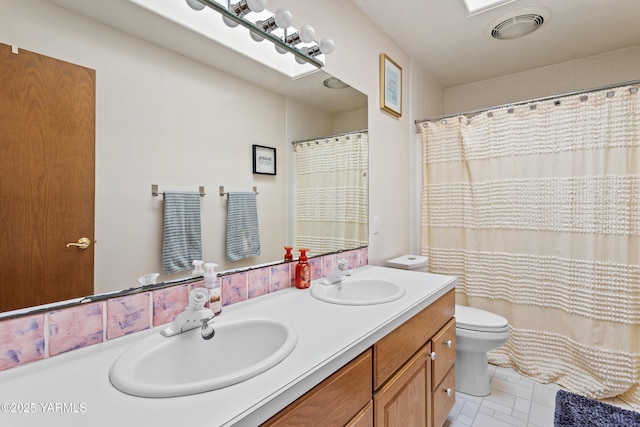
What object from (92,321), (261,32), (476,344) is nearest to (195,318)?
(92,321)

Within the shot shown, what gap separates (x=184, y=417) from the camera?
1.75ft

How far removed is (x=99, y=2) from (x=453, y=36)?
6.93ft

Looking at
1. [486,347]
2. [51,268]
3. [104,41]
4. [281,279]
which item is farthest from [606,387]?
[104,41]

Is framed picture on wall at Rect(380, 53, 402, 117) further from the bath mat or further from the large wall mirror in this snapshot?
the bath mat

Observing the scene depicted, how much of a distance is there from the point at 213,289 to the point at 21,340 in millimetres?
465

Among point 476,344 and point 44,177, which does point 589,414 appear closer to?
point 476,344

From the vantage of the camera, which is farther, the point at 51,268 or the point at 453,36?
the point at 453,36

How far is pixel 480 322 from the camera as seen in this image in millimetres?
1808

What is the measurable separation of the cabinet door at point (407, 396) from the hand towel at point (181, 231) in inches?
30.2

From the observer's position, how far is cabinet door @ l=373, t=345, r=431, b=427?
3.23 feet

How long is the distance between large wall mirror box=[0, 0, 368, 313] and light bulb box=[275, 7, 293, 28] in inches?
7.6

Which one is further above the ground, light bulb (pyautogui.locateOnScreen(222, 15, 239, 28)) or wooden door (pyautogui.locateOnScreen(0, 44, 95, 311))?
light bulb (pyautogui.locateOnScreen(222, 15, 239, 28))

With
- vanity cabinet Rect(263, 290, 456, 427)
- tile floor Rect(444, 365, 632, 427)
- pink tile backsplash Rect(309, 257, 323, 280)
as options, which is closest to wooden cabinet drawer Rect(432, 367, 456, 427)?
vanity cabinet Rect(263, 290, 456, 427)

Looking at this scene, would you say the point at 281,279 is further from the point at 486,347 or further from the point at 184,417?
the point at 486,347
